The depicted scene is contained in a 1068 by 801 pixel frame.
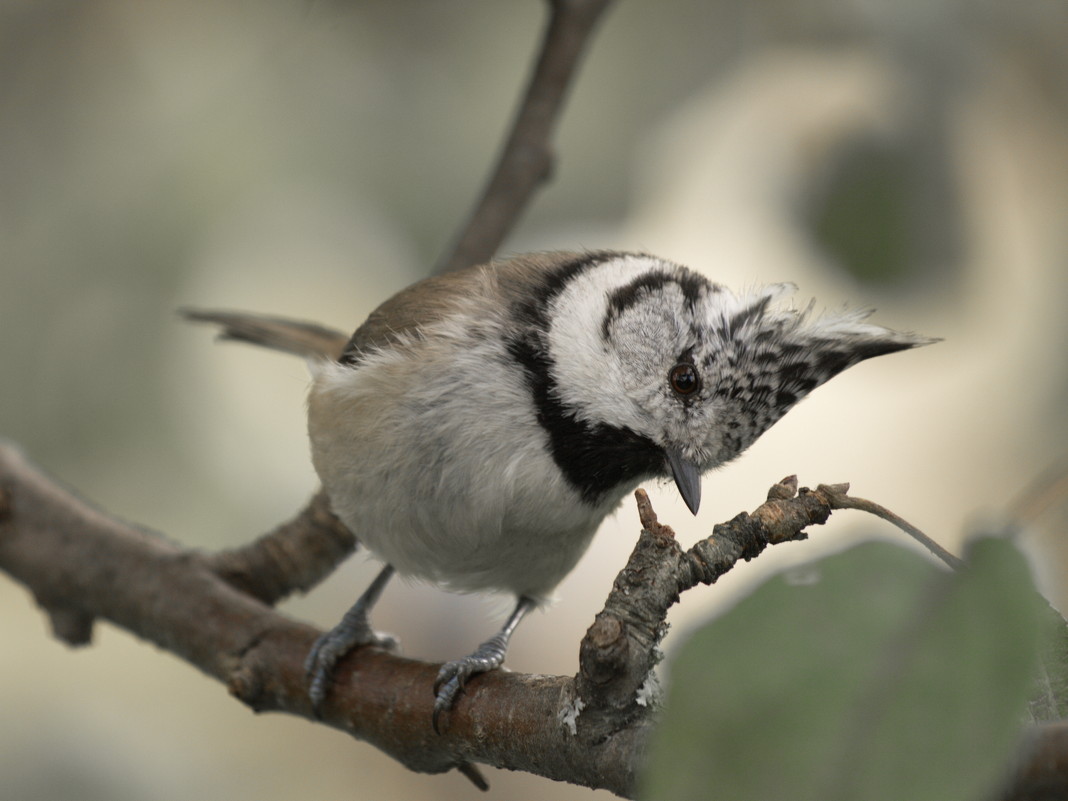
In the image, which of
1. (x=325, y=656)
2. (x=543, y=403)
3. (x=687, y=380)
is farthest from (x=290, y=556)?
(x=687, y=380)

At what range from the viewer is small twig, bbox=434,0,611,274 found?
7.79ft

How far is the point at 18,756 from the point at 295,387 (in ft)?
3.81

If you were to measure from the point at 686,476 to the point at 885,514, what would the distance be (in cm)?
79

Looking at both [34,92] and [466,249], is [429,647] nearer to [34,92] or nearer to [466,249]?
[466,249]

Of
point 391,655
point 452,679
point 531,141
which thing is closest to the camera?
point 452,679

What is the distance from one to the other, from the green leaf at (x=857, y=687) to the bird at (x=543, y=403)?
1.06 meters

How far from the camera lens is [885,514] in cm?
97

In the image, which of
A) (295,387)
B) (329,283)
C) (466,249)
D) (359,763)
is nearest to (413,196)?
(466,249)

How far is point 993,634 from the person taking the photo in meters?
0.61

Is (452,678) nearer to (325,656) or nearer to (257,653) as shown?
(325,656)

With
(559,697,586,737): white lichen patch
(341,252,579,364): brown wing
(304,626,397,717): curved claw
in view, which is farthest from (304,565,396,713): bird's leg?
(559,697,586,737): white lichen patch

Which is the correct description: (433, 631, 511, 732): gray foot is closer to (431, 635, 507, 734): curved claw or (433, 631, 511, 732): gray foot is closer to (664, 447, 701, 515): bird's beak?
(431, 635, 507, 734): curved claw

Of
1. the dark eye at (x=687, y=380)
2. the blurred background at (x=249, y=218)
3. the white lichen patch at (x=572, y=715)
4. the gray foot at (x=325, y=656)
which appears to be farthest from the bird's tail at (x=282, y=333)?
the white lichen patch at (x=572, y=715)

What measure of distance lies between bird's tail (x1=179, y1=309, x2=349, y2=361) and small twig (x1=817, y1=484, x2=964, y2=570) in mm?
1690
